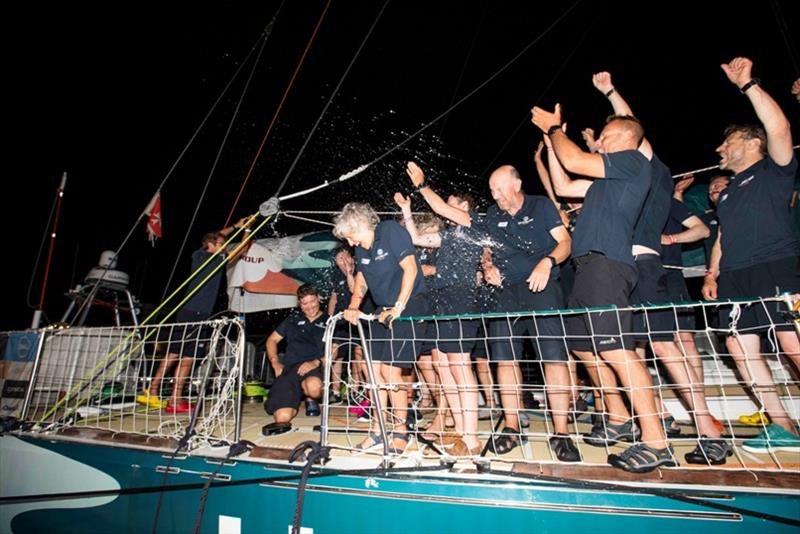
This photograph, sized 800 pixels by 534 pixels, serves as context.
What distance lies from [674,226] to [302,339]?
3.86 m

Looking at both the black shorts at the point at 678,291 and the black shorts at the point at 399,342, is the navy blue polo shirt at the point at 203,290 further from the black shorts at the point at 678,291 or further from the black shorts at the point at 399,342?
the black shorts at the point at 678,291

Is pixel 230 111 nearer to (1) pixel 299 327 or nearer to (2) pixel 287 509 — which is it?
(1) pixel 299 327

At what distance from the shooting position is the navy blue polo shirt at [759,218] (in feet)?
7.96

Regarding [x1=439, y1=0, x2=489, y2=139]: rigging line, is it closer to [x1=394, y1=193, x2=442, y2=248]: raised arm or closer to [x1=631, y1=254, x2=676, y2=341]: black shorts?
[x1=394, y1=193, x2=442, y2=248]: raised arm

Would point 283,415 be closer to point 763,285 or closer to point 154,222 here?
point 763,285

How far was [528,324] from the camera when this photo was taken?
2.85 meters

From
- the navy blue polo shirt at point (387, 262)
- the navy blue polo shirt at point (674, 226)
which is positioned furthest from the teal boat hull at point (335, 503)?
the navy blue polo shirt at point (674, 226)

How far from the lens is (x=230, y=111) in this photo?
17.1 ft

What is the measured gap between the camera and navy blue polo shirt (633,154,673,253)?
2553mm

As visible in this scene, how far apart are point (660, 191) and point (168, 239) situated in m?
17.8

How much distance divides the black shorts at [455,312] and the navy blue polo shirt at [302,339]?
5.40ft

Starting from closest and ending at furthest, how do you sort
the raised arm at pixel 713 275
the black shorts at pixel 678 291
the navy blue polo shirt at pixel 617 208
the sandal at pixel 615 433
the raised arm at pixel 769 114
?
the navy blue polo shirt at pixel 617 208 → the raised arm at pixel 769 114 → the sandal at pixel 615 433 → the black shorts at pixel 678 291 → the raised arm at pixel 713 275

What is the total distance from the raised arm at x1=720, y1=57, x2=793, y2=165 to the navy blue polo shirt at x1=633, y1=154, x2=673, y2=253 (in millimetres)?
536

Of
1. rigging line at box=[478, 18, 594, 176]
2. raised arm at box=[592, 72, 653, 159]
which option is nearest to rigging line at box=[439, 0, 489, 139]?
rigging line at box=[478, 18, 594, 176]
